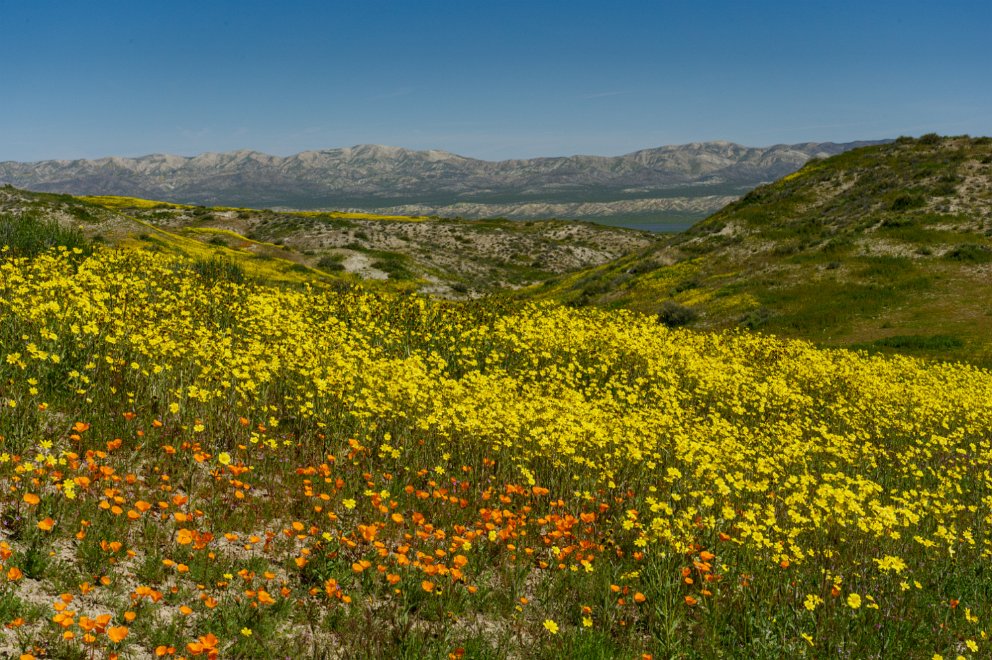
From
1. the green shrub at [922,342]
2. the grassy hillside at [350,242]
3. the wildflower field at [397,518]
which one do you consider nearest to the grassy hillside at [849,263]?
the green shrub at [922,342]

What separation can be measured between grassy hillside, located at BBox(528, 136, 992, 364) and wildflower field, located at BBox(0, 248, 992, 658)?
19539 mm

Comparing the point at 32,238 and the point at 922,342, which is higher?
the point at 32,238

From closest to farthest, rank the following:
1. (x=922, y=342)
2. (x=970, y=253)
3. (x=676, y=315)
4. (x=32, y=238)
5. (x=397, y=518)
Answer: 1. (x=397, y=518)
2. (x=32, y=238)
3. (x=922, y=342)
4. (x=676, y=315)
5. (x=970, y=253)

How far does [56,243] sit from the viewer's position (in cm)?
1719

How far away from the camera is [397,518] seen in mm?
6414

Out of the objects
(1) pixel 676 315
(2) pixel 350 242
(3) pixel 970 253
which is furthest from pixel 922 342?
(2) pixel 350 242

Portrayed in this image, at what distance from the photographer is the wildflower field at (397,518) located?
18.4ft

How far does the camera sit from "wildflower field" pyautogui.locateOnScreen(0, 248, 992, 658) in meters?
5.62

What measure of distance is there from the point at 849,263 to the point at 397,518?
39.9 m

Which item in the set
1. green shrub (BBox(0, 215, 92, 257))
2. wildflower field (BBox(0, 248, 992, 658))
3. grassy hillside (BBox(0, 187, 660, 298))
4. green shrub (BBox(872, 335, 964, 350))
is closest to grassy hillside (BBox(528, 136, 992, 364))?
green shrub (BBox(872, 335, 964, 350))

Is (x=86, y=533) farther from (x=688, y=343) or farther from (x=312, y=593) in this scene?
(x=688, y=343)

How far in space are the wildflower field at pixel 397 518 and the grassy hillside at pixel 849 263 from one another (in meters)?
19.5

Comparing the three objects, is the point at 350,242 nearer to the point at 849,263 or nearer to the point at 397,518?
the point at 849,263

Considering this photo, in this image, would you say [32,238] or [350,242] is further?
[350,242]
